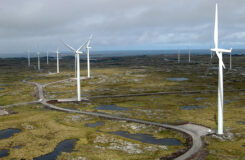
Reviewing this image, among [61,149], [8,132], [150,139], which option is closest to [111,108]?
[150,139]

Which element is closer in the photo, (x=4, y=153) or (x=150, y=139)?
(x=4, y=153)

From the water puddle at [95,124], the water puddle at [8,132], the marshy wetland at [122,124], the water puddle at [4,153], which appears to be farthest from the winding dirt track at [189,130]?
the water puddle at [4,153]

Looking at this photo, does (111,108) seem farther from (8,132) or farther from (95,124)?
(8,132)

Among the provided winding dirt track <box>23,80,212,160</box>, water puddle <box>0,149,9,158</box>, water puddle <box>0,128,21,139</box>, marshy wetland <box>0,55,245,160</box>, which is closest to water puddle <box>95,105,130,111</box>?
marshy wetland <box>0,55,245,160</box>

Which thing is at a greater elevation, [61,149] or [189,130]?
[189,130]

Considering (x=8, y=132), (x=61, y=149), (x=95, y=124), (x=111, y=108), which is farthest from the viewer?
(x=111, y=108)

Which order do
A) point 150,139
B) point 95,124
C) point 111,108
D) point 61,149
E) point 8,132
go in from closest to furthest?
point 61,149 < point 150,139 < point 8,132 < point 95,124 < point 111,108

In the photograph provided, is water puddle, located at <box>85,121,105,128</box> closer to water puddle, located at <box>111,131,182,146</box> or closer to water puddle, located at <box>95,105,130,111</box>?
water puddle, located at <box>111,131,182,146</box>

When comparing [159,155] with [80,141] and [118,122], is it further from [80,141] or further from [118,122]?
[118,122]

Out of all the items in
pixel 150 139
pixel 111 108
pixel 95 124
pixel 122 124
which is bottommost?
pixel 150 139
